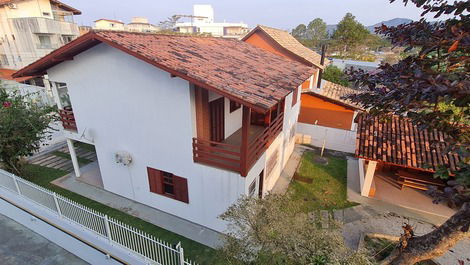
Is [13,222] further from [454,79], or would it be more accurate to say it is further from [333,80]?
[333,80]

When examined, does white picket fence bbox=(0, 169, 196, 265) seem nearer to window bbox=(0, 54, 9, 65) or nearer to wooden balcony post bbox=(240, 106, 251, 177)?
wooden balcony post bbox=(240, 106, 251, 177)

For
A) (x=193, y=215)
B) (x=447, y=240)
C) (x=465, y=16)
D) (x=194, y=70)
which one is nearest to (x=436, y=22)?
(x=465, y=16)

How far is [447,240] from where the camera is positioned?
5562 millimetres

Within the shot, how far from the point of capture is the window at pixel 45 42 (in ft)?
99.1

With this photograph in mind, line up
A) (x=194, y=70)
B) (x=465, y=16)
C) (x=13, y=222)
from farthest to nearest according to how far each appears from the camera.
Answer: (x=13, y=222), (x=194, y=70), (x=465, y=16)

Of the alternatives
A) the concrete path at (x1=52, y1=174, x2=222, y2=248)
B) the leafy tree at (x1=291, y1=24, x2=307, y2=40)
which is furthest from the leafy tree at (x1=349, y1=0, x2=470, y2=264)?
the leafy tree at (x1=291, y1=24, x2=307, y2=40)

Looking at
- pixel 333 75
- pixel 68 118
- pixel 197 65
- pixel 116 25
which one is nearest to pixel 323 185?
pixel 197 65

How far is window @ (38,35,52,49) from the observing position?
3020cm

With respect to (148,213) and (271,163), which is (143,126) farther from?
(271,163)

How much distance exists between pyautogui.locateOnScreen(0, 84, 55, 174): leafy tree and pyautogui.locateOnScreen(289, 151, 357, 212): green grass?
11.8m

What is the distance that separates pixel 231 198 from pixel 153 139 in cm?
364

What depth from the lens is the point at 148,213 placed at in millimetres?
10211

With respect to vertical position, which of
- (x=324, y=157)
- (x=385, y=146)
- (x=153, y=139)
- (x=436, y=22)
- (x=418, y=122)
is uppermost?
(x=436, y=22)

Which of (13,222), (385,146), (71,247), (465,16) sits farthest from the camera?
(385,146)
